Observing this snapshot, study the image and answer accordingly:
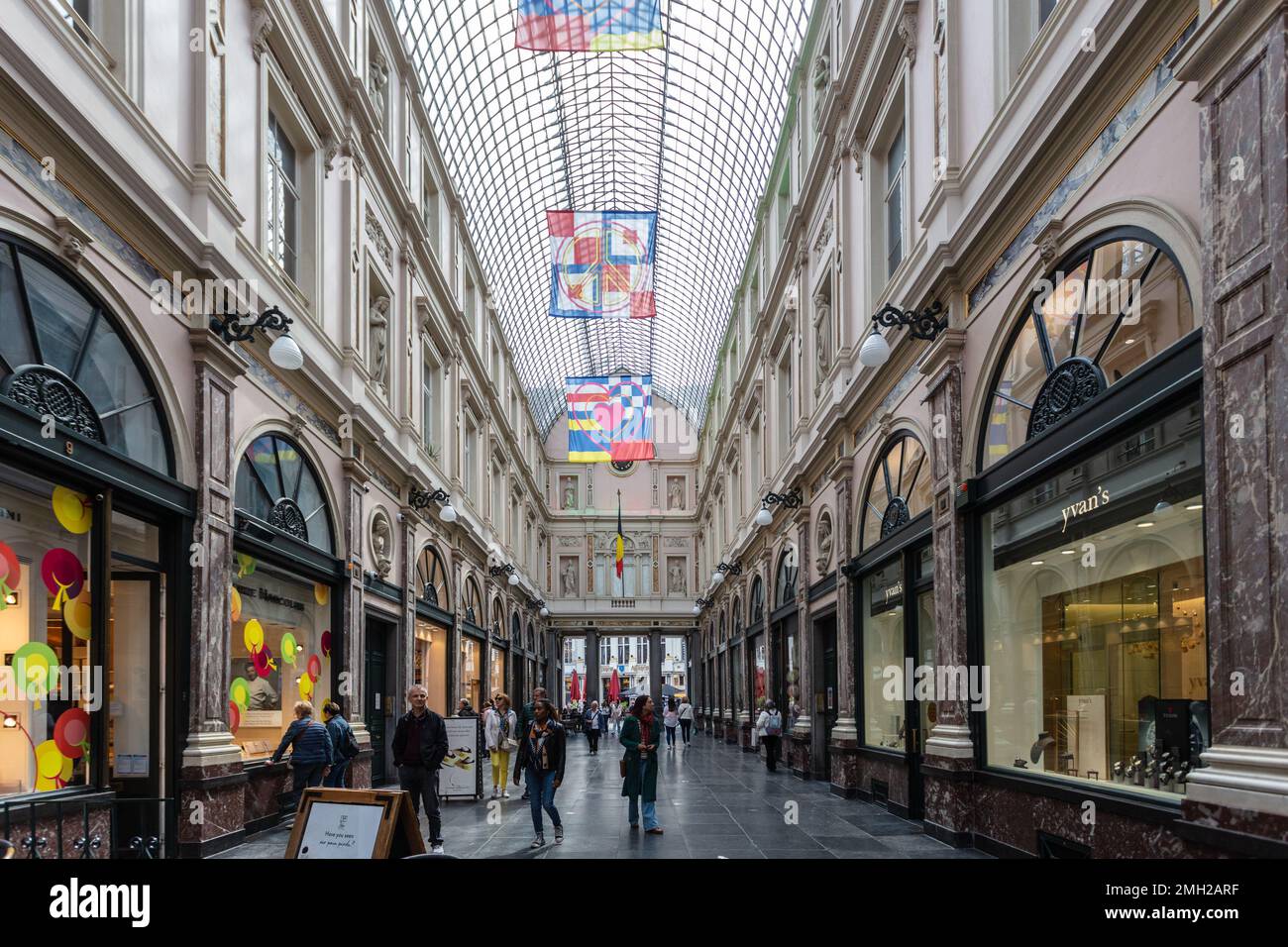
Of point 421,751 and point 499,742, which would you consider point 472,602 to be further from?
point 421,751

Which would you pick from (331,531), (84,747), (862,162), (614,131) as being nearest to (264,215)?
(331,531)

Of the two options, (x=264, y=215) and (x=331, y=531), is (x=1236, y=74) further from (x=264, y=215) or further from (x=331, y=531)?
(x=331, y=531)

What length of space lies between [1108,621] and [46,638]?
8051 millimetres

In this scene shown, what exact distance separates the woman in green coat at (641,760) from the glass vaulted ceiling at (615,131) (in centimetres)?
1606

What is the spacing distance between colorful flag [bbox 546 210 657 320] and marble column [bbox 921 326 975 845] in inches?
481

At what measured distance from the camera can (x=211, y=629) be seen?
35.3 ft

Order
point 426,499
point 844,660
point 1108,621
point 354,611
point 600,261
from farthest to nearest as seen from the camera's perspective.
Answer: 1. point 600,261
2. point 426,499
3. point 844,660
4. point 354,611
5. point 1108,621

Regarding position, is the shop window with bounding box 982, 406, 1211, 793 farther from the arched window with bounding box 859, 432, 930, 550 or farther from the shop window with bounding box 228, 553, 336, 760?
the shop window with bounding box 228, 553, 336, 760

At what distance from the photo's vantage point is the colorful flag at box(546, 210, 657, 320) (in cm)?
2305

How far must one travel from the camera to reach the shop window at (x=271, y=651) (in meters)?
12.1

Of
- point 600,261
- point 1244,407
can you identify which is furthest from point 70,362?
point 600,261

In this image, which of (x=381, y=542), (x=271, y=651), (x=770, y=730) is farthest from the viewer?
(x=770, y=730)

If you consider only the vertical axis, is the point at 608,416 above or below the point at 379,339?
above

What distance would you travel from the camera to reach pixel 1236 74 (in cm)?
567
